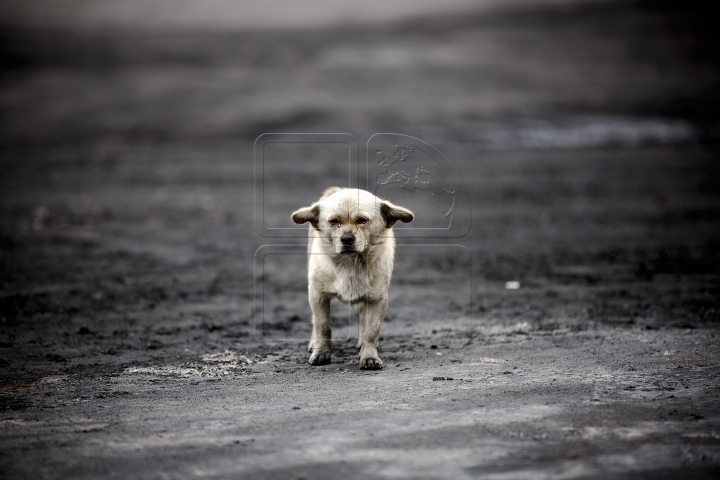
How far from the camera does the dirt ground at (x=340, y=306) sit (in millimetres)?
4211

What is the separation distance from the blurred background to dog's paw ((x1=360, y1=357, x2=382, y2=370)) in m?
1.74

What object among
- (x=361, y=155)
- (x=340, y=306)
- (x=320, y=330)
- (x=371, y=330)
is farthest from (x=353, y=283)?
(x=361, y=155)

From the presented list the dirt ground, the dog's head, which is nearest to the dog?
the dog's head

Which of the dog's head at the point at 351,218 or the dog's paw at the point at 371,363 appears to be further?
the dog's paw at the point at 371,363

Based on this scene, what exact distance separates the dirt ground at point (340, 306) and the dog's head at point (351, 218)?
1.07m

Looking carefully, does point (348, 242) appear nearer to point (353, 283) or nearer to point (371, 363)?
point (353, 283)

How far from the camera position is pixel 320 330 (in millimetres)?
6172

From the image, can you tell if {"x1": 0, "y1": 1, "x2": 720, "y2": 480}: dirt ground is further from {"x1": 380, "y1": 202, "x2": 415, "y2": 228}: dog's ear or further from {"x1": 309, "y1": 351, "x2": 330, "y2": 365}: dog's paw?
{"x1": 380, "y1": 202, "x2": 415, "y2": 228}: dog's ear

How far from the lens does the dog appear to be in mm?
5816

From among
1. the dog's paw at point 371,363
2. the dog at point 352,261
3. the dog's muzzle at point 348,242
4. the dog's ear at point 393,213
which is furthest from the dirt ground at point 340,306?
the dog's ear at point 393,213

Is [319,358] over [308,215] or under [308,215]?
under

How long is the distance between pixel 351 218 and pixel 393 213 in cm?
41

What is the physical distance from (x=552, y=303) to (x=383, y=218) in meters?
3.24

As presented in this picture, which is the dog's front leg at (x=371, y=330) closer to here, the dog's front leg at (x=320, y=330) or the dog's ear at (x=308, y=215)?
the dog's front leg at (x=320, y=330)
